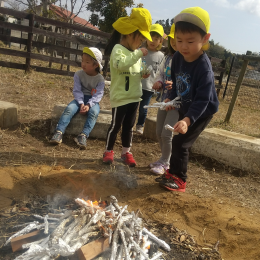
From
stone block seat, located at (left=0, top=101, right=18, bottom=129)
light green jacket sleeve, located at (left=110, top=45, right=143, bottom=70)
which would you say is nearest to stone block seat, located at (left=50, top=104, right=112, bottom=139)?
stone block seat, located at (left=0, top=101, right=18, bottom=129)

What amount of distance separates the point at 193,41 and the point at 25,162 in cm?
224

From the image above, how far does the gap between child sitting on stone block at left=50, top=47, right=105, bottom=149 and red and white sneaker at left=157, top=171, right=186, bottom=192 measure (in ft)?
4.44

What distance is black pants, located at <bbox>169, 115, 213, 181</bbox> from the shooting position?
286 centimetres

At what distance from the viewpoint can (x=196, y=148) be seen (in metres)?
4.21

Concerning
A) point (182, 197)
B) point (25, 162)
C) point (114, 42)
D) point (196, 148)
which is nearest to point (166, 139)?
point (182, 197)

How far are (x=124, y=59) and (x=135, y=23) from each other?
42 cm

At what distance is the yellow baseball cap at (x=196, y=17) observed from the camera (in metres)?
2.34

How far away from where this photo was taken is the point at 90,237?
6.43 feet

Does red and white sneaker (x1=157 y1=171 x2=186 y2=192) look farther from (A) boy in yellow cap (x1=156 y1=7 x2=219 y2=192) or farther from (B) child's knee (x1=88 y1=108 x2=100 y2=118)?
(B) child's knee (x1=88 y1=108 x2=100 y2=118)

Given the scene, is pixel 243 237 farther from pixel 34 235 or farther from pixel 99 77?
pixel 99 77

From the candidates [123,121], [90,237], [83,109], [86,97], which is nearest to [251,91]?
[86,97]

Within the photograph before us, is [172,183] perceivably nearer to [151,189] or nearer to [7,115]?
[151,189]

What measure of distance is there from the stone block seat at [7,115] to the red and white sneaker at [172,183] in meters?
2.52

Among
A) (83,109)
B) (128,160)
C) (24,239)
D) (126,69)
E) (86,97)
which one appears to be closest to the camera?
(24,239)
